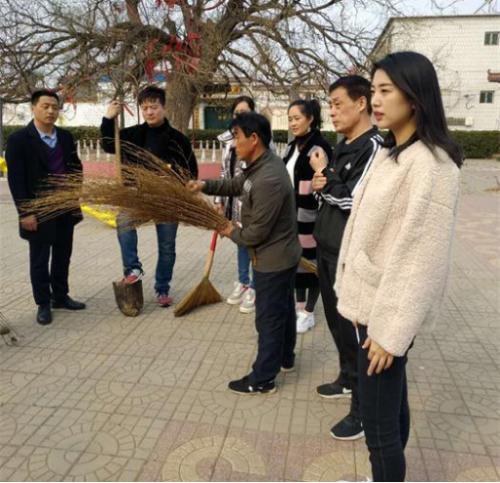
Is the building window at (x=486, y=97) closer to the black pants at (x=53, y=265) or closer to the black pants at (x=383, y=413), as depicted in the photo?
the black pants at (x=53, y=265)

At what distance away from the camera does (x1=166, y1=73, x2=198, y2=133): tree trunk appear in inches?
342

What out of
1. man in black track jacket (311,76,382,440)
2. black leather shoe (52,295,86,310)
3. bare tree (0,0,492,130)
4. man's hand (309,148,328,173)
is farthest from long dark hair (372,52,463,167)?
bare tree (0,0,492,130)

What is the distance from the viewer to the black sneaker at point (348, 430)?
218 cm

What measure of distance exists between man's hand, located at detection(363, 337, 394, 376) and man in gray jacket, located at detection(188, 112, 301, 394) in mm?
991

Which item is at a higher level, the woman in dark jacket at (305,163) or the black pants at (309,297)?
the woman in dark jacket at (305,163)

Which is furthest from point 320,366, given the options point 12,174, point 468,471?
point 12,174

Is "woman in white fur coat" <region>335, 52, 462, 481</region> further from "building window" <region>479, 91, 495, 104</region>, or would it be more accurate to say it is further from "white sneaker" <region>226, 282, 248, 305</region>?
"building window" <region>479, 91, 495, 104</region>

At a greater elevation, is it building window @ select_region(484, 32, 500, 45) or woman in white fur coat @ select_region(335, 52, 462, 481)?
building window @ select_region(484, 32, 500, 45)

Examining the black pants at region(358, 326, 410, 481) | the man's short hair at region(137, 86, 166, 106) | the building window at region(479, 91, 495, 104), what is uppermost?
the building window at region(479, 91, 495, 104)

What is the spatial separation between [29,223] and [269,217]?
1.98 m

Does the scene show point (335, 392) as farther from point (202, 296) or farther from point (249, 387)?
point (202, 296)

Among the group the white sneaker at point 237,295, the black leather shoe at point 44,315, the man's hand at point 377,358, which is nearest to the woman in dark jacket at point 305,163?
the white sneaker at point 237,295

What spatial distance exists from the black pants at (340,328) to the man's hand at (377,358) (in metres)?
0.61

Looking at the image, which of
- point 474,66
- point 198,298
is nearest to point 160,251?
point 198,298
